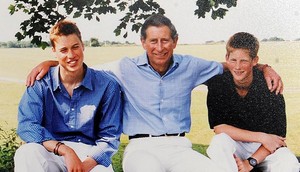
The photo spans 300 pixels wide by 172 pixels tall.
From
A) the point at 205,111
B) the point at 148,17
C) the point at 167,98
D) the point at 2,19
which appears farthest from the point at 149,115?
the point at 2,19

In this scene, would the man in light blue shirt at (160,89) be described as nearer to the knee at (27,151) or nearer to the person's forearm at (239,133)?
the person's forearm at (239,133)

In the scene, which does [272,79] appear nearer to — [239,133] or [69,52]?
[239,133]

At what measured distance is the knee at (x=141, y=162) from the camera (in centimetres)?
203

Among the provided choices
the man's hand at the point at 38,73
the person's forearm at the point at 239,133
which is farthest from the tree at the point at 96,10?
the person's forearm at the point at 239,133

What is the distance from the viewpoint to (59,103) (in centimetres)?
216

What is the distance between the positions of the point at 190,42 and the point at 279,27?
43 cm

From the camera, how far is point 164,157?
2.20 metres

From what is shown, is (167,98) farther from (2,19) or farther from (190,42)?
(2,19)

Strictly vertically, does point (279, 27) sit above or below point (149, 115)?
above

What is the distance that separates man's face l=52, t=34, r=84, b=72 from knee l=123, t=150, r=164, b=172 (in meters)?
0.46

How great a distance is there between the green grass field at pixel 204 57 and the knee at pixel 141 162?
272mm

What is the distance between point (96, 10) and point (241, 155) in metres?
1.00

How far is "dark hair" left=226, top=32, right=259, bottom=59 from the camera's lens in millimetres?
2249

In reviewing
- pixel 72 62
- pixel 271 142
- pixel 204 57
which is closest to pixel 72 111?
pixel 72 62
